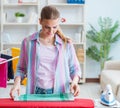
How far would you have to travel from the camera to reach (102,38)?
16.8 ft

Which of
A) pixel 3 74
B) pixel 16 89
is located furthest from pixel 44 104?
pixel 3 74

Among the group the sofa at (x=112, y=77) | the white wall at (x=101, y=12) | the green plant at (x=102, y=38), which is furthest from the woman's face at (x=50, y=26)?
the white wall at (x=101, y=12)

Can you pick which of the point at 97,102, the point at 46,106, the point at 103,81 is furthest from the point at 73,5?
the point at 46,106

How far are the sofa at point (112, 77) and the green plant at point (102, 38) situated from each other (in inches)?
23.1

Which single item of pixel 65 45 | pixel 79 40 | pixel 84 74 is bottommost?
pixel 84 74

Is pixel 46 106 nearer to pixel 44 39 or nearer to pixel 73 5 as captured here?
pixel 44 39

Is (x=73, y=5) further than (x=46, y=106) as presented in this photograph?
Yes

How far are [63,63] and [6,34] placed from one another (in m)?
3.79

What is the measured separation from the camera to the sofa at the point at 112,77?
3.65 meters

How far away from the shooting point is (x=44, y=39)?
1.58 m

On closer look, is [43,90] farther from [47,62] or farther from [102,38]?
[102,38]

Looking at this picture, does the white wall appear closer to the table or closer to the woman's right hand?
the woman's right hand

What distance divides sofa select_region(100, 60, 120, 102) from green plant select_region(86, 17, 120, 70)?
1.92ft

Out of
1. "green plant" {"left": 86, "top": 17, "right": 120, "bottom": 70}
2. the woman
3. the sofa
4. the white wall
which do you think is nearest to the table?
the woman
